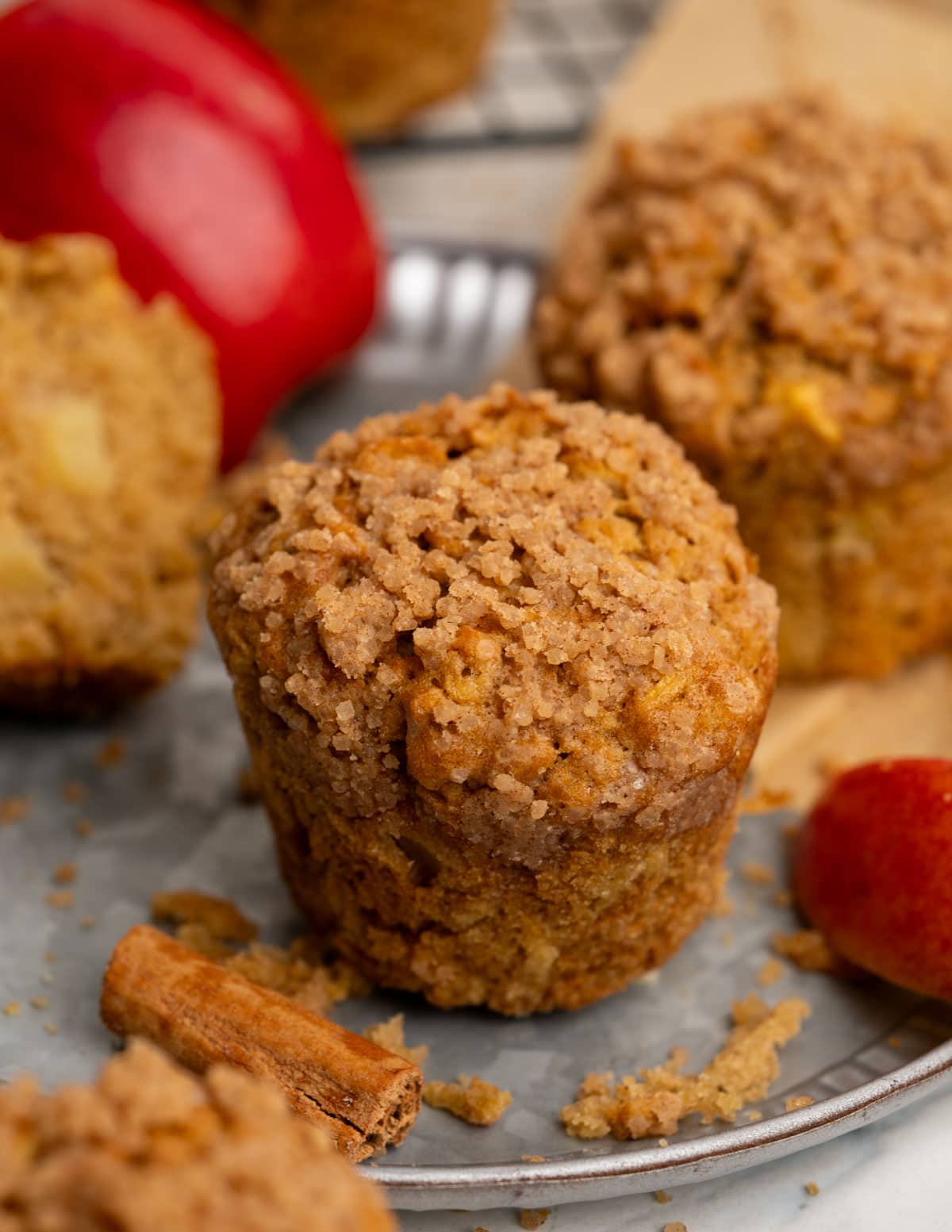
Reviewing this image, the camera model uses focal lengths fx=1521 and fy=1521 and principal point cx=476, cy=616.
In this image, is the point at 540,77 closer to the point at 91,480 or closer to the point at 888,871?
the point at 91,480

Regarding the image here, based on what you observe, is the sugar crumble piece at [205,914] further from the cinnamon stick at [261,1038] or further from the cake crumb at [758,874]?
the cake crumb at [758,874]

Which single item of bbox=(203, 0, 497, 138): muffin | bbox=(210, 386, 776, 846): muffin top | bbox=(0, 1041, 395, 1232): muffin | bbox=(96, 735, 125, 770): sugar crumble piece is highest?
bbox=(203, 0, 497, 138): muffin

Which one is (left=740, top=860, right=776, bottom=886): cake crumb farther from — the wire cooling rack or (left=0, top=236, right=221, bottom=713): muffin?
the wire cooling rack

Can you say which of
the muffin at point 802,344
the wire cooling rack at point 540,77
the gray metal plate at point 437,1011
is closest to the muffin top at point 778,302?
the muffin at point 802,344

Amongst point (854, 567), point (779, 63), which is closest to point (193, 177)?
point (854, 567)

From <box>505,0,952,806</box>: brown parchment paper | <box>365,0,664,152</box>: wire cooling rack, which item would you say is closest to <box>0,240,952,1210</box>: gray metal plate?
<box>505,0,952,806</box>: brown parchment paper

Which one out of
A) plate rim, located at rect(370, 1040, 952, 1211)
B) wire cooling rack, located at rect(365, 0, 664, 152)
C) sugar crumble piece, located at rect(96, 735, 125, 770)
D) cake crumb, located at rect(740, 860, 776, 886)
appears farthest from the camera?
wire cooling rack, located at rect(365, 0, 664, 152)
